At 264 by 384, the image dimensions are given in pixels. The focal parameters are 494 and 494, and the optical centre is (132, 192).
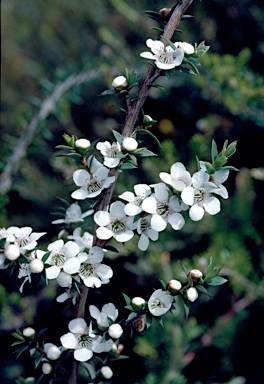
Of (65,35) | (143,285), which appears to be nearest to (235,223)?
(143,285)

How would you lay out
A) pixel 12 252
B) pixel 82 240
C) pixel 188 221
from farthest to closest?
pixel 188 221 < pixel 82 240 < pixel 12 252

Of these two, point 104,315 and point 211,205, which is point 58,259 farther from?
point 211,205

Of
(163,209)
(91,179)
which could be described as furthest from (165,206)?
(91,179)

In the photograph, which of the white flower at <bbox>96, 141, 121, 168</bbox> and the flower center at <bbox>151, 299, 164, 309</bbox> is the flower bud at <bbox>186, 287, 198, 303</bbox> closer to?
the flower center at <bbox>151, 299, 164, 309</bbox>

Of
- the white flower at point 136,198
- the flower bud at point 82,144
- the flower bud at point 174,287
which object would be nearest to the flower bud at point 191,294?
the flower bud at point 174,287

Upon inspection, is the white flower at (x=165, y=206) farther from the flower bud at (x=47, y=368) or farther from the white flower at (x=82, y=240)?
the flower bud at (x=47, y=368)

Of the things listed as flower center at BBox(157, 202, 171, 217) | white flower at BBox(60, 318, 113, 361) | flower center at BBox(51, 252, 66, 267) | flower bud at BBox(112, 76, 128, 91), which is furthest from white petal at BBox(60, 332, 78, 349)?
flower bud at BBox(112, 76, 128, 91)

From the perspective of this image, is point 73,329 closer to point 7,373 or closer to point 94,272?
point 94,272
